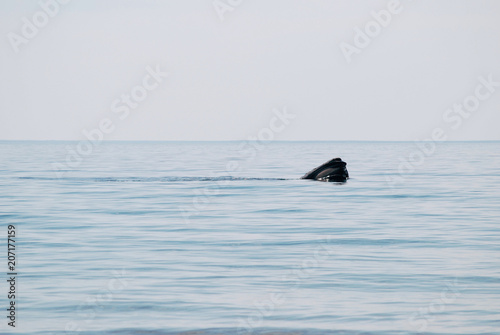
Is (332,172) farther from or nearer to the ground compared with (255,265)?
farther from the ground

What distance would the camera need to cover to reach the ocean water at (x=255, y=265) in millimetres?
13516

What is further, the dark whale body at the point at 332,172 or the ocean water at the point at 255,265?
the dark whale body at the point at 332,172

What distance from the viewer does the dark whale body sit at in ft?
142

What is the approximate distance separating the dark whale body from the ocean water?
9.47 m

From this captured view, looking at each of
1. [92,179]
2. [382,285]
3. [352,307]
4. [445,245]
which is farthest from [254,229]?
[92,179]

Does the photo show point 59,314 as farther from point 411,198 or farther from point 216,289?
point 411,198

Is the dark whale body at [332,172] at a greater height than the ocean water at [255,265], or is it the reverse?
the dark whale body at [332,172]

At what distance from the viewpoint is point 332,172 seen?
43.9 metres

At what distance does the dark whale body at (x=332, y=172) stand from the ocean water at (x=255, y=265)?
31.1 ft

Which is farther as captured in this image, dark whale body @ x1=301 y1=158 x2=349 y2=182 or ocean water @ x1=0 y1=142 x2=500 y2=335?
dark whale body @ x1=301 y1=158 x2=349 y2=182

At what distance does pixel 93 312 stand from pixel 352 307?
14.7 feet

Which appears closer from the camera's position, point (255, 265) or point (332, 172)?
point (255, 265)

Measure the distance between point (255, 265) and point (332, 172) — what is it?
2644 cm

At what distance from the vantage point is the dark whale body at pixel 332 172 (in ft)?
142
